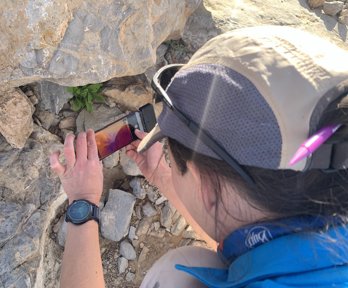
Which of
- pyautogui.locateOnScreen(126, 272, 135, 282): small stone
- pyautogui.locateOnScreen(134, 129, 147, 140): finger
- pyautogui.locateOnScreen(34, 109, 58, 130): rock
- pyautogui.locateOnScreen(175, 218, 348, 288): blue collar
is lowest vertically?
pyautogui.locateOnScreen(126, 272, 135, 282): small stone

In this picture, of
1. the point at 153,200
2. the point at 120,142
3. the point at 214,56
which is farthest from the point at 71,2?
the point at 153,200

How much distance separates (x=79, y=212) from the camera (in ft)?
7.23

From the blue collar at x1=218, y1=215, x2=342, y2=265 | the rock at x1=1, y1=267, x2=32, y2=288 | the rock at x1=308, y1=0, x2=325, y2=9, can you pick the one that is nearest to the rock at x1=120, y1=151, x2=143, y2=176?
the rock at x1=1, y1=267, x2=32, y2=288

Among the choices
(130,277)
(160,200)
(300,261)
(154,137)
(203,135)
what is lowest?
(130,277)

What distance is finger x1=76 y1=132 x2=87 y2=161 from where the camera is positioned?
2326 mm

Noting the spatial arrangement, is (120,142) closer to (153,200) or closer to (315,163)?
(153,200)

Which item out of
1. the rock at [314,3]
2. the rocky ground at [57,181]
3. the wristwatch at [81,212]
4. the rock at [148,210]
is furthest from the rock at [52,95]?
the rock at [314,3]

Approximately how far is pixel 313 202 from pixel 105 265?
7.05 ft

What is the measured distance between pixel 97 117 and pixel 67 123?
20cm

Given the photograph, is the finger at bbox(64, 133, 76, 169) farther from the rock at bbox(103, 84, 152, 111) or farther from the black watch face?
the rock at bbox(103, 84, 152, 111)

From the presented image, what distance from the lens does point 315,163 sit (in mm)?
1360

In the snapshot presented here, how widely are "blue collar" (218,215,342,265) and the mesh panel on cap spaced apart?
229 mm

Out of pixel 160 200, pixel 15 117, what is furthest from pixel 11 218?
pixel 160 200

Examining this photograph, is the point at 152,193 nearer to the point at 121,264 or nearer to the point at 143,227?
the point at 143,227
